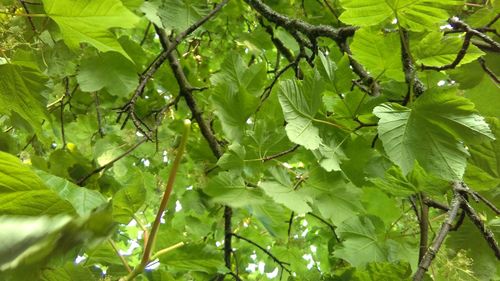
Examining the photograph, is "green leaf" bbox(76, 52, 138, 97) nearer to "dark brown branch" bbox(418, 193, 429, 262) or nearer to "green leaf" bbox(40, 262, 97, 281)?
"green leaf" bbox(40, 262, 97, 281)

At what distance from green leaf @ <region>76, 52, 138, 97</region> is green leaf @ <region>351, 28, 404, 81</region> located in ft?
1.82

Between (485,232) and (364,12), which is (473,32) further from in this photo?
(485,232)

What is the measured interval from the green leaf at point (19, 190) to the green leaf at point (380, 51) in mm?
556

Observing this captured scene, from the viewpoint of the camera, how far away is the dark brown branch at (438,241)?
0.64 meters

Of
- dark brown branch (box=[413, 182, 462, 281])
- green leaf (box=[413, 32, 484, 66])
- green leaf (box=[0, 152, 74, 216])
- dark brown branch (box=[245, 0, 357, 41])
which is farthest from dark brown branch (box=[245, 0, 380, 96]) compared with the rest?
green leaf (box=[0, 152, 74, 216])

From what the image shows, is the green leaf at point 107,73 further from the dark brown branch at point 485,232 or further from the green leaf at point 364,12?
the dark brown branch at point 485,232

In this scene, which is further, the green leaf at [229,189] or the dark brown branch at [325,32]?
the dark brown branch at [325,32]

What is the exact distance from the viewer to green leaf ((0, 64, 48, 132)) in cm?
90

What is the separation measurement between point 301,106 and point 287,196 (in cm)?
15

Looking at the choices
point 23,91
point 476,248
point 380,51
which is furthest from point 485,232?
point 23,91

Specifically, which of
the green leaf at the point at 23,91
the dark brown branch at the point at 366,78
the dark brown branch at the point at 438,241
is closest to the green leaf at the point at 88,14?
the green leaf at the point at 23,91

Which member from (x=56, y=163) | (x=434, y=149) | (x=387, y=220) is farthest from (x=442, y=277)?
(x=56, y=163)

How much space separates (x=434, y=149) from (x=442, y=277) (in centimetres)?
25

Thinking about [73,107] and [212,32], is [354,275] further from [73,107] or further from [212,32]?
[212,32]
